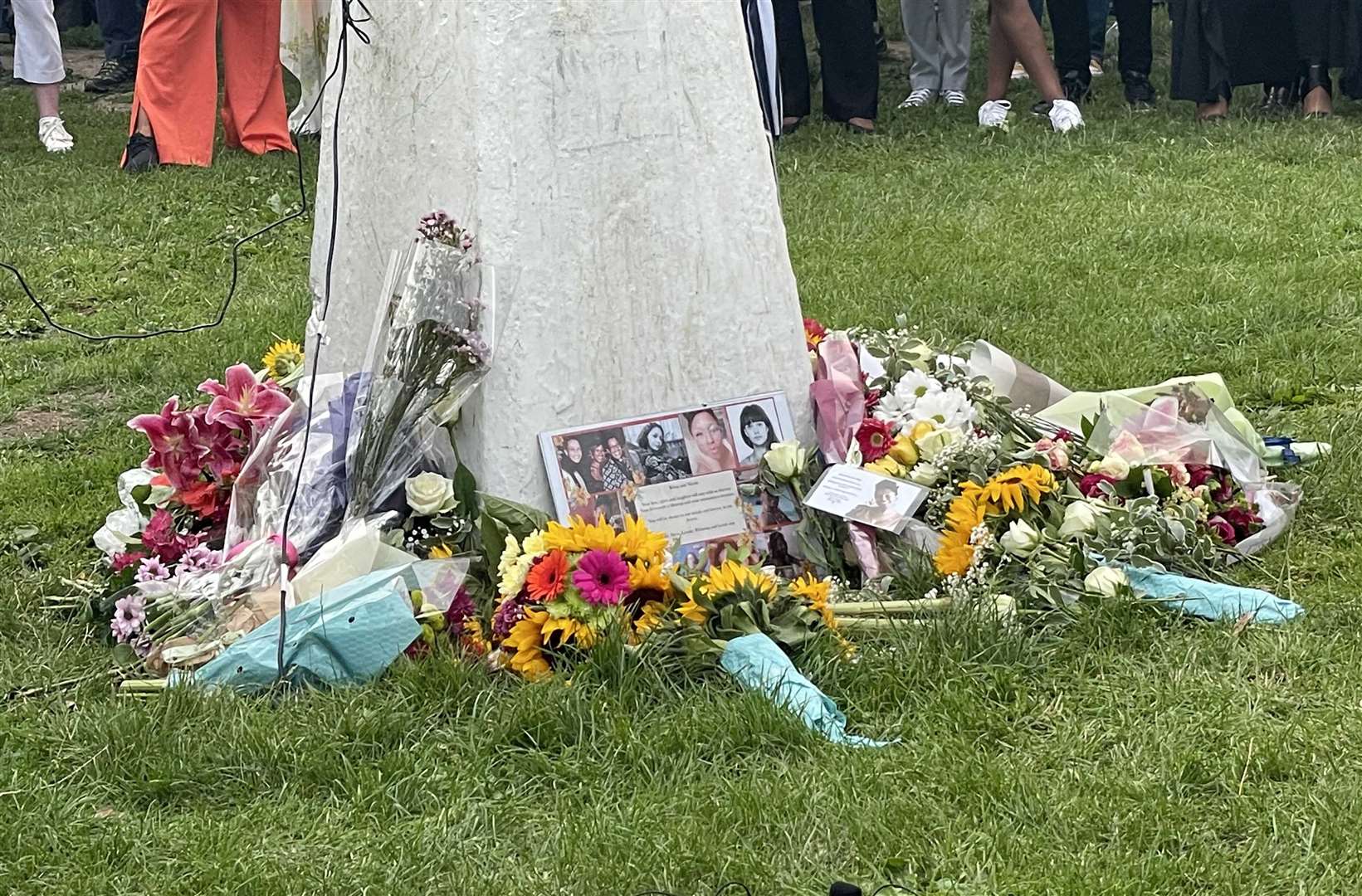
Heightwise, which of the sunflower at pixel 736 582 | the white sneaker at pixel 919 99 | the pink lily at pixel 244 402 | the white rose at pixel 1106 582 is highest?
the pink lily at pixel 244 402

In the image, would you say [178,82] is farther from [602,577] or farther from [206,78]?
[602,577]

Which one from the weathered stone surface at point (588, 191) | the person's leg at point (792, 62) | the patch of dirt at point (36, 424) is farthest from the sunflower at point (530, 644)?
the person's leg at point (792, 62)

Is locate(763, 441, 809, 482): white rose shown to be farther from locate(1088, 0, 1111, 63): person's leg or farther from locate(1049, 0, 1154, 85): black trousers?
locate(1088, 0, 1111, 63): person's leg

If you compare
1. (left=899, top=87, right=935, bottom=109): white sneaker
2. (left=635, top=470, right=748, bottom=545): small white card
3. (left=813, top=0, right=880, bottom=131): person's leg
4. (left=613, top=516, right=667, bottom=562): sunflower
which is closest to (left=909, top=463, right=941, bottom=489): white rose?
(left=635, top=470, right=748, bottom=545): small white card

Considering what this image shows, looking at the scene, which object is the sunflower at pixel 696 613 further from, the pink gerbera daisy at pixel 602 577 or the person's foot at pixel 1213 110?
the person's foot at pixel 1213 110

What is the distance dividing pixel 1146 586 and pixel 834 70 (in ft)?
19.6

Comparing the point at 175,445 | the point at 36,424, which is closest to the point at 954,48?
the point at 36,424

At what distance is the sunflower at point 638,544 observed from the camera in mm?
3312

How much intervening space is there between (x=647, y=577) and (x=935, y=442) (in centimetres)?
84

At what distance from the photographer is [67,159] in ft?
28.8

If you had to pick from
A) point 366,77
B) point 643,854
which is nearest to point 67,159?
point 366,77

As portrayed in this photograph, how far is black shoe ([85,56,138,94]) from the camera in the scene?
1159 centimetres

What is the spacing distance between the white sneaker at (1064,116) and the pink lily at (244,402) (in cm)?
550

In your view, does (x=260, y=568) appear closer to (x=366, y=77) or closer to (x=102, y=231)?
(x=366, y=77)
